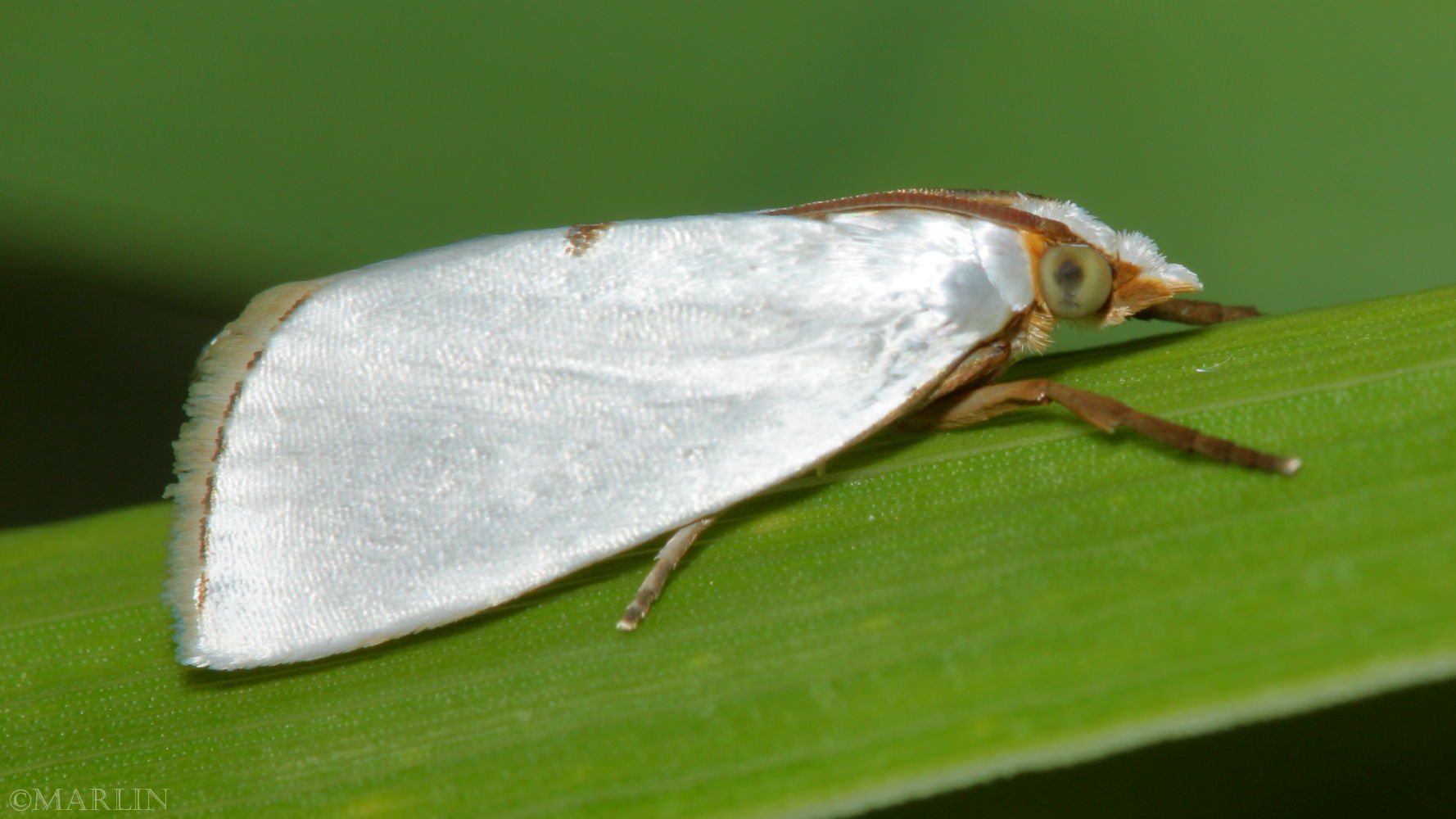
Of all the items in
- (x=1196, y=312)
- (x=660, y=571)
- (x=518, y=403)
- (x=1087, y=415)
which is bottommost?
(x=660, y=571)

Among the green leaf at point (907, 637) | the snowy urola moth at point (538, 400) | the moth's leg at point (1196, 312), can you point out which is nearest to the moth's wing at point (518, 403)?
the snowy urola moth at point (538, 400)

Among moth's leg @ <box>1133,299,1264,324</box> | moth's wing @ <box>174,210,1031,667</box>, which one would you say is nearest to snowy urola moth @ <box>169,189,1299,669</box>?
moth's wing @ <box>174,210,1031,667</box>

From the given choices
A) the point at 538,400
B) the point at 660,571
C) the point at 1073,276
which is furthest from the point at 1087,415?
the point at 538,400

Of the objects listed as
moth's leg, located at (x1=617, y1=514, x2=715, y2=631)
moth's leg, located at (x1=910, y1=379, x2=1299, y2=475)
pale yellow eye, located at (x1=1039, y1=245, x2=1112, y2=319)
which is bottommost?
moth's leg, located at (x1=617, y1=514, x2=715, y2=631)

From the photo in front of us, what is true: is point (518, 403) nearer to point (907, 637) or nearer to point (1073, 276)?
point (907, 637)

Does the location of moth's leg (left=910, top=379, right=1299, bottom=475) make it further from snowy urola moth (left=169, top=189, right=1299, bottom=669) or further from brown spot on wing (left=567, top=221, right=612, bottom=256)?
brown spot on wing (left=567, top=221, right=612, bottom=256)

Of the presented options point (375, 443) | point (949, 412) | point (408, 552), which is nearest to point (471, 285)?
point (375, 443)

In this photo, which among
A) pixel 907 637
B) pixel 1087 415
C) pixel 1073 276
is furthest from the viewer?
pixel 1073 276
